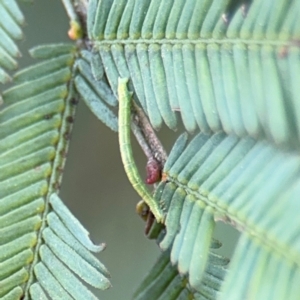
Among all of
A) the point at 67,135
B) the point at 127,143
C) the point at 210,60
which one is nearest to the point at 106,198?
the point at 67,135

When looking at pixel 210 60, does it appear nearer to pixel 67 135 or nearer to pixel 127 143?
pixel 127 143

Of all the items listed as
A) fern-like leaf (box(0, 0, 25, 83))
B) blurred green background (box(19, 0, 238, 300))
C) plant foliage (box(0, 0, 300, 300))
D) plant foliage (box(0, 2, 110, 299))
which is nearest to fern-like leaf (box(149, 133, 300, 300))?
plant foliage (box(0, 0, 300, 300))

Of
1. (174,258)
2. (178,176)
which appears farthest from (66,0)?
(174,258)

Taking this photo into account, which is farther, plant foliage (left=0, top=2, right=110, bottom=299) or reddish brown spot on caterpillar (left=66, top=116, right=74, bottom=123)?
reddish brown spot on caterpillar (left=66, top=116, right=74, bottom=123)

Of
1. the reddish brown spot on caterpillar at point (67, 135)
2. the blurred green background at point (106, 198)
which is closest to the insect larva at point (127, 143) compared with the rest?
the reddish brown spot on caterpillar at point (67, 135)

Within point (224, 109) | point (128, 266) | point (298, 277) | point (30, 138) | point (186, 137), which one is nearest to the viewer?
point (298, 277)

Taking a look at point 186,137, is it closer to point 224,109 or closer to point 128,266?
point 224,109

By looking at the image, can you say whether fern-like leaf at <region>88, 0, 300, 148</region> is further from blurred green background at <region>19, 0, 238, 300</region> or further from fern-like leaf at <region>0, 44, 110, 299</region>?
blurred green background at <region>19, 0, 238, 300</region>

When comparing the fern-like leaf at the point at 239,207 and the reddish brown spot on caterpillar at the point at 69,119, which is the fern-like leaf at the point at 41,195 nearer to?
the reddish brown spot on caterpillar at the point at 69,119

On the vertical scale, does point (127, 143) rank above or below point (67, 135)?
below
